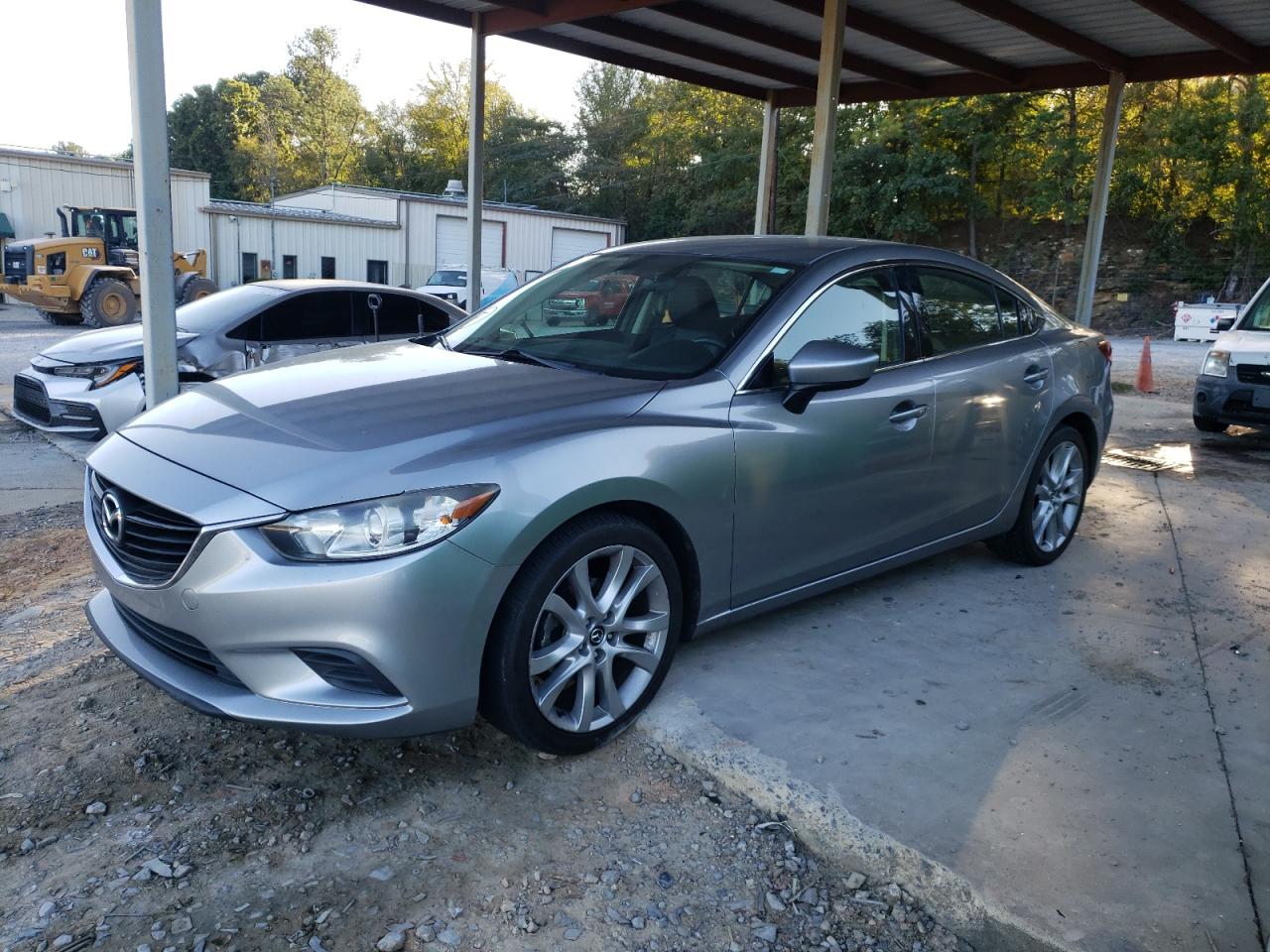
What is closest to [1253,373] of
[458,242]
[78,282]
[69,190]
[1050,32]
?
[1050,32]

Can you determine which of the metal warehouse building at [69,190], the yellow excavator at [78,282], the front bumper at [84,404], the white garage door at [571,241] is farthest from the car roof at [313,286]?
the white garage door at [571,241]

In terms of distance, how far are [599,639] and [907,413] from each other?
1.66 metres

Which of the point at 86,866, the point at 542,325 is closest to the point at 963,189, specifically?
the point at 542,325

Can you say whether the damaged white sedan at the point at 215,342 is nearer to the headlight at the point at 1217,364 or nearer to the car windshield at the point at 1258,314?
the headlight at the point at 1217,364

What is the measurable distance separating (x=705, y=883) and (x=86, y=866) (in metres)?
1.51

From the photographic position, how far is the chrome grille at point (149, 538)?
259 centimetres

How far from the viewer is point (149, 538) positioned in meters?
2.67

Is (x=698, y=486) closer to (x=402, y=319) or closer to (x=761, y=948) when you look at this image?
(x=761, y=948)

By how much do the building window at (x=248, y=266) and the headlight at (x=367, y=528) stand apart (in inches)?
1259

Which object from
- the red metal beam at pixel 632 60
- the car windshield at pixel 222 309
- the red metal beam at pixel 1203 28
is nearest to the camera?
the car windshield at pixel 222 309

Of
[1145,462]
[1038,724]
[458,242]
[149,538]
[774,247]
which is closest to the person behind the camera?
[149,538]

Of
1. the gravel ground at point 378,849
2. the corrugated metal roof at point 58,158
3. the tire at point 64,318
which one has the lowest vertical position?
the tire at point 64,318

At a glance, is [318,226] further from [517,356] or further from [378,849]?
[378,849]

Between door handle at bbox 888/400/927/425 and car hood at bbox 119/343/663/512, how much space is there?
3.66 ft
